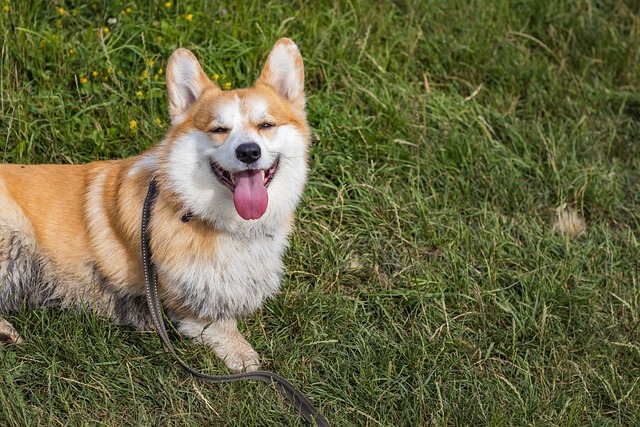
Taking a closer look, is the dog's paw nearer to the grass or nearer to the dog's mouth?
the grass

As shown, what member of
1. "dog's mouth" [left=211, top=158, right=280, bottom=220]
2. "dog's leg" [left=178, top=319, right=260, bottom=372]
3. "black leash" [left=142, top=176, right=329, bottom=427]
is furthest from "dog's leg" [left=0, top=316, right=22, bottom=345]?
"dog's mouth" [left=211, top=158, right=280, bottom=220]

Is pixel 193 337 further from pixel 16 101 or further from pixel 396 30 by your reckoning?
pixel 396 30

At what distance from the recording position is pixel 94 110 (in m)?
4.09

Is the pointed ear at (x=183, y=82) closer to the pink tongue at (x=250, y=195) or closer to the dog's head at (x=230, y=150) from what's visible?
the dog's head at (x=230, y=150)

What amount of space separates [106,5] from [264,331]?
2338mm

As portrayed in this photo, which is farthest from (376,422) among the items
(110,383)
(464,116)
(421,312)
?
(464,116)

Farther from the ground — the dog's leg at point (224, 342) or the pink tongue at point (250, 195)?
the pink tongue at point (250, 195)

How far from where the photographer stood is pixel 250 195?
3020mm

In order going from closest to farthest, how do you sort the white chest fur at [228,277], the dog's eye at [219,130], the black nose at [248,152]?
the black nose at [248,152] < the dog's eye at [219,130] < the white chest fur at [228,277]

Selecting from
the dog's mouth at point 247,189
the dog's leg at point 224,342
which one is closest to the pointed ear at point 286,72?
the dog's mouth at point 247,189

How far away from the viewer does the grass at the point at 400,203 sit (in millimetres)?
3111

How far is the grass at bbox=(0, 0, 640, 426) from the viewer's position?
122 inches

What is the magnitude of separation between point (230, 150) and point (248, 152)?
0.27 ft

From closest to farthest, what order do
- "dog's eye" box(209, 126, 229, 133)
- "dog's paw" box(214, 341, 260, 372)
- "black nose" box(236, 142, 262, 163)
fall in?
"black nose" box(236, 142, 262, 163) → "dog's eye" box(209, 126, 229, 133) → "dog's paw" box(214, 341, 260, 372)
